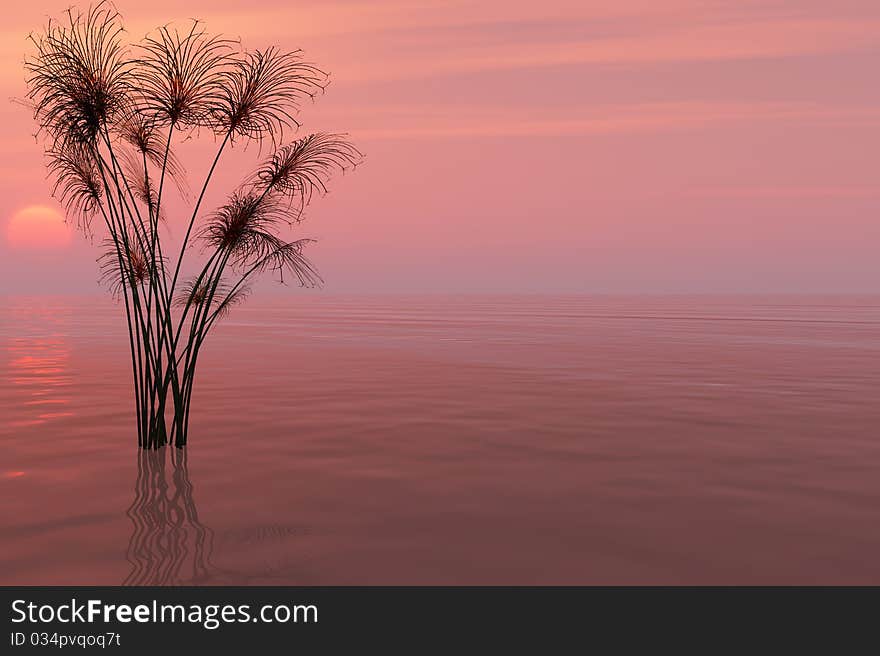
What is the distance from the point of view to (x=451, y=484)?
9.23 m

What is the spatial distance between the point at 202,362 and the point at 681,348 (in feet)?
66.9

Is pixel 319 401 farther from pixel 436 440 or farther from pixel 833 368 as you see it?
pixel 833 368

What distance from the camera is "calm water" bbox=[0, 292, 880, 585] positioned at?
642cm

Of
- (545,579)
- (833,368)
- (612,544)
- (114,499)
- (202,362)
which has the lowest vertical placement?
(545,579)

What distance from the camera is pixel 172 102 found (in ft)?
34.7

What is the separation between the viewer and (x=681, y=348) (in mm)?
32688

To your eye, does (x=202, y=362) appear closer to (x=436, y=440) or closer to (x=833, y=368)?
(x=436, y=440)

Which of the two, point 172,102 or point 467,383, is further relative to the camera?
point 467,383

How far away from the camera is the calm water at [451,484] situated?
21.1 ft
